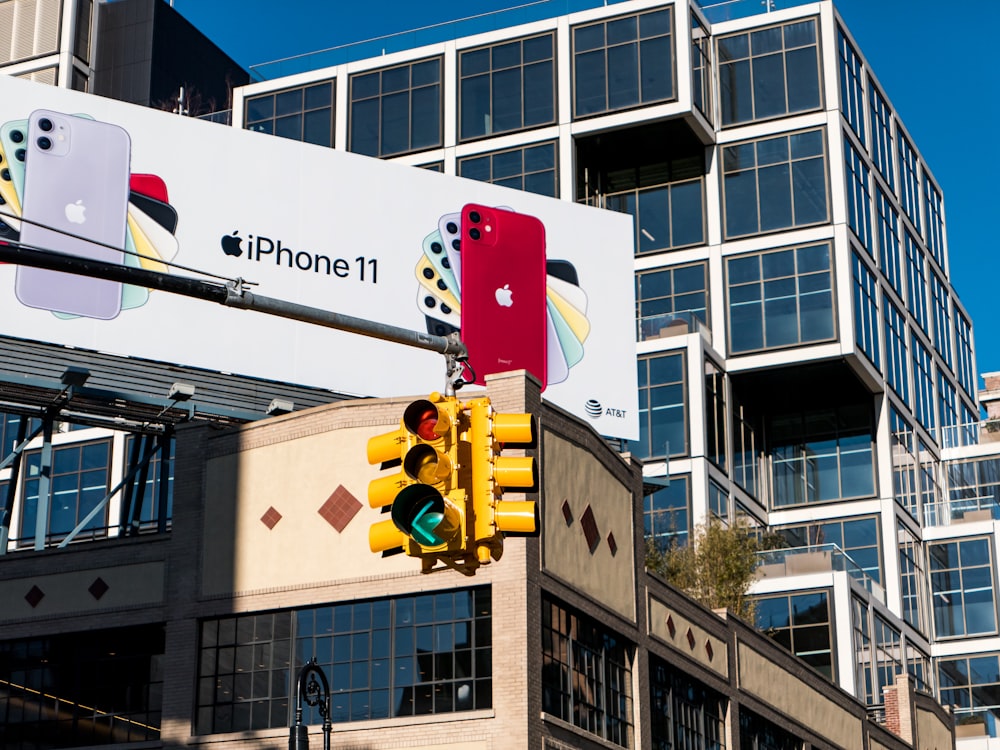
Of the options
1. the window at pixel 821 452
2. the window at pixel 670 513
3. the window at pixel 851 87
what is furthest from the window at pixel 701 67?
the window at pixel 670 513

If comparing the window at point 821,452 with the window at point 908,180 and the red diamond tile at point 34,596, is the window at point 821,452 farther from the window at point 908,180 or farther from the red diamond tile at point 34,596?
the red diamond tile at point 34,596

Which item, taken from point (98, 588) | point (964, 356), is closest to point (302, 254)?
point (98, 588)

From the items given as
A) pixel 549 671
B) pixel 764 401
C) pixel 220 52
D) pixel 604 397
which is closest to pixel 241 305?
pixel 549 671

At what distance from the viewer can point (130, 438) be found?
66.6 metres

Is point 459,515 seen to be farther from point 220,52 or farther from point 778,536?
point 220,52

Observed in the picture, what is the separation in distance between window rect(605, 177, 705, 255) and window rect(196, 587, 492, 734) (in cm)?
4042

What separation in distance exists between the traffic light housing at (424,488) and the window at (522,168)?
187 feet

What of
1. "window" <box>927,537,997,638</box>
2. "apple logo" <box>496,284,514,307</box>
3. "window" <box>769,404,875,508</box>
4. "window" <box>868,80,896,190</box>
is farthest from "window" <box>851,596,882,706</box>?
"apple logo" <box>496,284,514,307</box>

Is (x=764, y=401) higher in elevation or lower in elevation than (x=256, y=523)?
higher

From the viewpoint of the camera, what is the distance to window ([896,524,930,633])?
225ft

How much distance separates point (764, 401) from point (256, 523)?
4141 centimetres

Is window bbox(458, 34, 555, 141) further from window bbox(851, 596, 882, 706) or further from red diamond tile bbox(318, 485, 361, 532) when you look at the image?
red diamond tile bbox(318, 485, 361, 532)

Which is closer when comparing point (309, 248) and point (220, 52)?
point (309, 248)

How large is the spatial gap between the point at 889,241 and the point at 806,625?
860 inches
